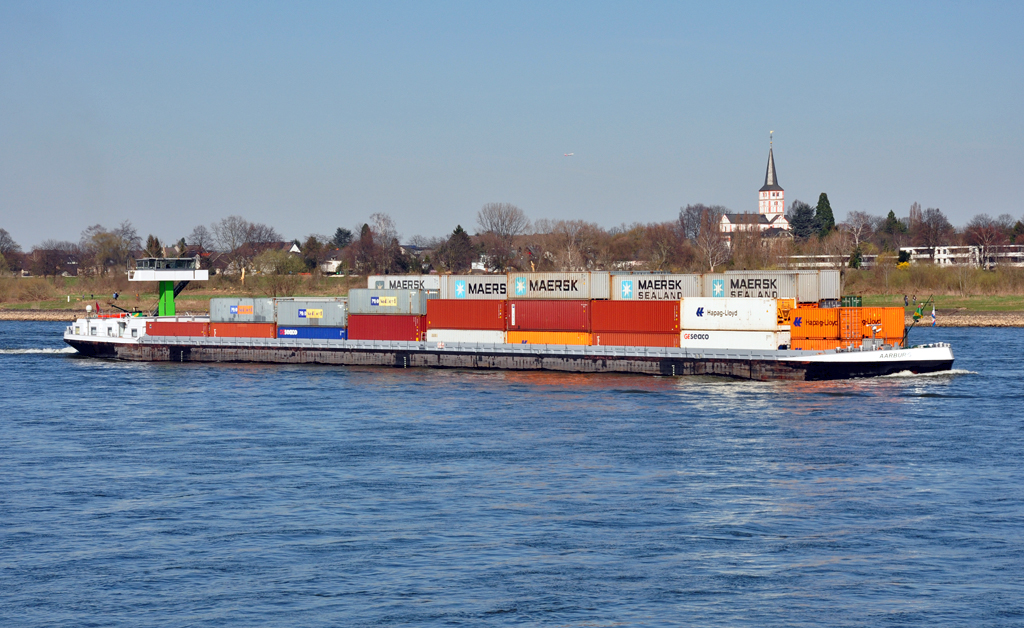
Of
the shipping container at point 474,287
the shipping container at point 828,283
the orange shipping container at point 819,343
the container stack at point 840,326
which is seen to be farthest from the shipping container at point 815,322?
the shipping container at point 474,287

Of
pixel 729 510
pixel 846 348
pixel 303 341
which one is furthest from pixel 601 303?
pixel 729 510

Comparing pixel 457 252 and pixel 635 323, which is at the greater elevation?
pixel 457 252

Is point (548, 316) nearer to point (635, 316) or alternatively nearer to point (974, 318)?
point (635, 316)

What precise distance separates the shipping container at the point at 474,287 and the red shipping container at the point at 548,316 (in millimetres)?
1505

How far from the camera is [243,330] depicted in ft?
247

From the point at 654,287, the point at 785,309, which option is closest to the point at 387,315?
the point at 654,287

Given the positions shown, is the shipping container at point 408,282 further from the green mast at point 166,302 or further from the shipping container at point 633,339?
the green mast at point 166,302

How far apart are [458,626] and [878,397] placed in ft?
119

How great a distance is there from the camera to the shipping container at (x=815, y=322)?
189 ft

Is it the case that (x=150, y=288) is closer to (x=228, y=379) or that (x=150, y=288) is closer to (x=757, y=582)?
(x=228, y=379)

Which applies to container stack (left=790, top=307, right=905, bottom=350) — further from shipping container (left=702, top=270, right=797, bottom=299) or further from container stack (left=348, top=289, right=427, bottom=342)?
container stack (left=348, top=289, right=427, bottom=342)

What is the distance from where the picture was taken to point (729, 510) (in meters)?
28.7

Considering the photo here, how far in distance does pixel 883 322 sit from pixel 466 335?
26095mm

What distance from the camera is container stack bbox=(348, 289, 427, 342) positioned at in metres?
69.4
